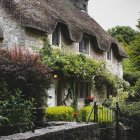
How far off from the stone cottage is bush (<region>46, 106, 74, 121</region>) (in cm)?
238

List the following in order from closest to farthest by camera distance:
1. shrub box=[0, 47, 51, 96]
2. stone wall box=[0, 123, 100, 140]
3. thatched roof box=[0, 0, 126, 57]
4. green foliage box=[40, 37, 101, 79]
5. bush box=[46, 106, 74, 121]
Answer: stone wall box=[0, 123, 100, 140] → shrub box=[0, 47, 51, 96] → bush box=[46, 106, 74, 121] → thatched roof box=[0, 0, 126, 57] → green foliage box=[40, 37, 101, 79]

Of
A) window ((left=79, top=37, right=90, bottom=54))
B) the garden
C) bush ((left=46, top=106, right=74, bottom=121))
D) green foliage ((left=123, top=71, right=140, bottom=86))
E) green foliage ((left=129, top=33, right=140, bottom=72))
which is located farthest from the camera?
green foliage ((left=123, top=71, right=140, bottom=86))

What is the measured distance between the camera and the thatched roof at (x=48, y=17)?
17531mm

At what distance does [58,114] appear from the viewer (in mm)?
16500

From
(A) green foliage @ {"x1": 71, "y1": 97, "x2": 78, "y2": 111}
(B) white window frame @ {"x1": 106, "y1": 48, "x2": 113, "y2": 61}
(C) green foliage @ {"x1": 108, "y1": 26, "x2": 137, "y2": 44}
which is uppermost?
(C) green foliage @ {"x1": 108, "y1": 26, "x2": 137, "y2": 44}

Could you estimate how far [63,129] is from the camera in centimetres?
877

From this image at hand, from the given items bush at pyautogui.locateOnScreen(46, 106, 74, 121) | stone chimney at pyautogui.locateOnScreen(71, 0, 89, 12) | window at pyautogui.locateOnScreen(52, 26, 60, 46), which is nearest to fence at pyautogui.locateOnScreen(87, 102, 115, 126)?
bush at pyautogui.locateOnScreen(46, 106, 74, 121)

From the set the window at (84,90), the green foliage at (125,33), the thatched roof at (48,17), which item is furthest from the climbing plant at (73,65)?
the green foliage at (125,33)

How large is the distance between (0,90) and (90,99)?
12823 millimetres

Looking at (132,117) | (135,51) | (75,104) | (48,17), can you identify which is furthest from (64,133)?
(135,51)

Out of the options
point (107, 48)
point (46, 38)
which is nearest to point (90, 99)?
point (107, 48)

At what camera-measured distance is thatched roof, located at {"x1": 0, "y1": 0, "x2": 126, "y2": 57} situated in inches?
690

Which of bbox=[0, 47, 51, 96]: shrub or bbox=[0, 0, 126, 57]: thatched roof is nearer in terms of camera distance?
bbox=[0, 47, 51, 96]: shrub

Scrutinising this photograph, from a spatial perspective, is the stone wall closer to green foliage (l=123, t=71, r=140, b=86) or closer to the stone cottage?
the stone cottage
